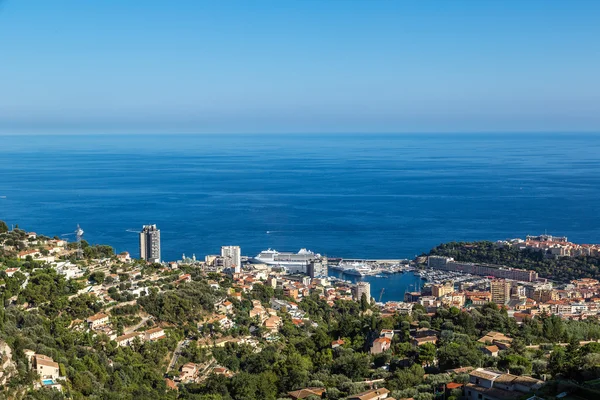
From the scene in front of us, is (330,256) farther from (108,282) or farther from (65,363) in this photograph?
(65,363)

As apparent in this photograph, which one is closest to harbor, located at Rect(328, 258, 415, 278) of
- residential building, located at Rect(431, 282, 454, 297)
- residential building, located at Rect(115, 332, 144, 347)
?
residential building, located at Rect(431, 282, 454, 297)

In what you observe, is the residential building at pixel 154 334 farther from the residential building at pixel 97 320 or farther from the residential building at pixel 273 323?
the residential building at pixel 273 323

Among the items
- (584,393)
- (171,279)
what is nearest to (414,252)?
(171,279)

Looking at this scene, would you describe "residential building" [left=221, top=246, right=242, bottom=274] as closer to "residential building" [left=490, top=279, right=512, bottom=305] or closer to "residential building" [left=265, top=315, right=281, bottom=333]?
"residential building" [left=490, top=279, right=512, bottom=305]

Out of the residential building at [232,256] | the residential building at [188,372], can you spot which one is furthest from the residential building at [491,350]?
the residential building at [232,256]

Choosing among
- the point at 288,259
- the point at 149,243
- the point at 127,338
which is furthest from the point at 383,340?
the point at 288,259

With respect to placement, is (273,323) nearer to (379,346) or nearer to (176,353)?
(176,353)
